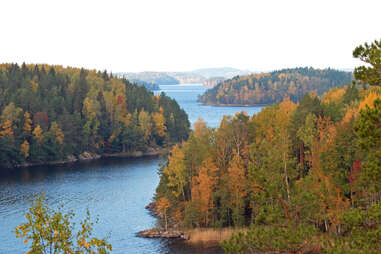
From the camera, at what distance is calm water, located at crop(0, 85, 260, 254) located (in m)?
48.1

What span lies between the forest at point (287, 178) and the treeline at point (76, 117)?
49061mm

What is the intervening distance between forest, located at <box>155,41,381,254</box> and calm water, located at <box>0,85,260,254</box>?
186 inches

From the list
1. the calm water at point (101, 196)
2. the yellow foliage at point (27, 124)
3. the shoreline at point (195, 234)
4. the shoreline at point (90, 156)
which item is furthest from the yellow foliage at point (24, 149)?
the shoreline at point (195, 234)

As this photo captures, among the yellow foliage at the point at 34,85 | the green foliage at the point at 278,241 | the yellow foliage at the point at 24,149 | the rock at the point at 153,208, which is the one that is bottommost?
the rock at the point at 153,208

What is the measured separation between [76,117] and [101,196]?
4553cm

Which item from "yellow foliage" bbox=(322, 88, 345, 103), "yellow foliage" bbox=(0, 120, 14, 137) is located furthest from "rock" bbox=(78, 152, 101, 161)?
"yellow foliage" bbox=(322, 88, 345, 103)

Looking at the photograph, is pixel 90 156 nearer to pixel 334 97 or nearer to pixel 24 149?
pixel 24 149

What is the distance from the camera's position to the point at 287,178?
26.9 m

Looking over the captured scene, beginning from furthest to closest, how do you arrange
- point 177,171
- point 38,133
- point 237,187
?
point 38,133, point 177,171, point 237,187

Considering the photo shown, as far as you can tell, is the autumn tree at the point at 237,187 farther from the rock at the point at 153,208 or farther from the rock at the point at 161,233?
the rock at the point at 153,208

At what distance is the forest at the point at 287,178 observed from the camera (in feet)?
64.9

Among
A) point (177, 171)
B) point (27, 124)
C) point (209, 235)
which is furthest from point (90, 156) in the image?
point (209, 235)

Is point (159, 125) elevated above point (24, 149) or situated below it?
above

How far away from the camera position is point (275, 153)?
81.7 feet
